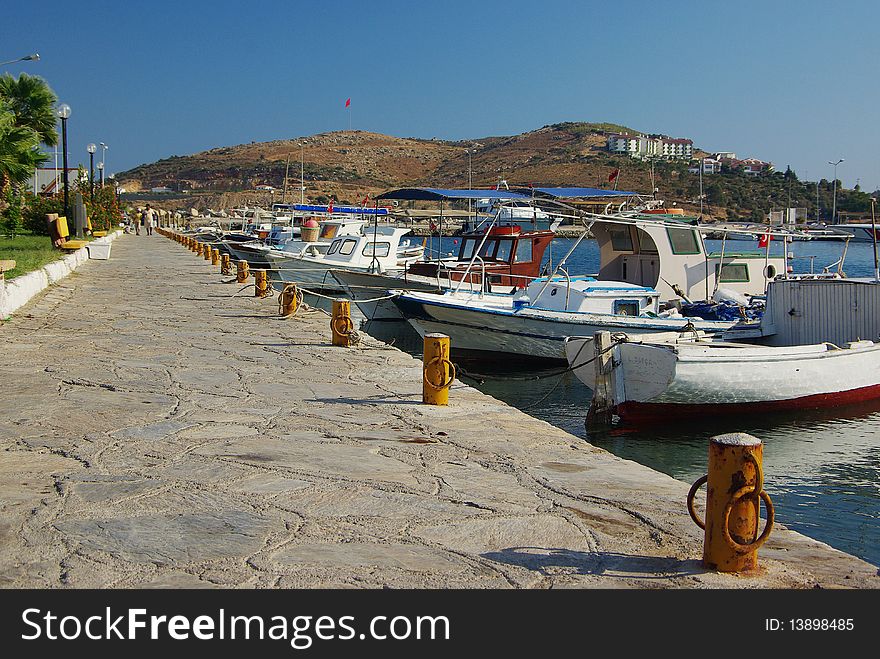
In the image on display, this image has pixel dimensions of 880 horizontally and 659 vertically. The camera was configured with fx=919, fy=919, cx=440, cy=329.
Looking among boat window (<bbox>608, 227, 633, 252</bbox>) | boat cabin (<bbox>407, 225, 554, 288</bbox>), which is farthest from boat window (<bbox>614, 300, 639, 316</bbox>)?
boat cabin (<bbox>407, 225, 554, 288</bbox>)

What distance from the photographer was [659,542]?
4656 mm

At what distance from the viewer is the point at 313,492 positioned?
17.5 feet

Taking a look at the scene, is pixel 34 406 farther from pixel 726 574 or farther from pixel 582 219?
pixel 582 219

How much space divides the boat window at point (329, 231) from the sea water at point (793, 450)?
59.6ft

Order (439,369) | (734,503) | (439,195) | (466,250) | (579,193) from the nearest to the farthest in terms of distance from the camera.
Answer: (734,503)
(439,369)
(439,195)
(579,193)
(466,250)

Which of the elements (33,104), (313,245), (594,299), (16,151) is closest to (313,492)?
(594,299)

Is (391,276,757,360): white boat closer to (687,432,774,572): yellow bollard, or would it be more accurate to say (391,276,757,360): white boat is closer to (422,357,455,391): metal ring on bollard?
(422,357,455,391): metal ring on bollard

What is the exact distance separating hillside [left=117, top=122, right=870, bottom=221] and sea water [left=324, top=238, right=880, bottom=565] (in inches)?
2816

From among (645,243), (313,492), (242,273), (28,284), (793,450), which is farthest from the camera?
(242,273)

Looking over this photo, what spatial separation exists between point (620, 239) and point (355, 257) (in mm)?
10677

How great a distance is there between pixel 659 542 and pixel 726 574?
518 millimetres

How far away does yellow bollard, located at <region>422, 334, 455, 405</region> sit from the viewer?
26.0 feet

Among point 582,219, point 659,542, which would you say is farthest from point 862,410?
point 659,542

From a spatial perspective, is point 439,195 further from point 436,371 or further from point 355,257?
point 436,371
